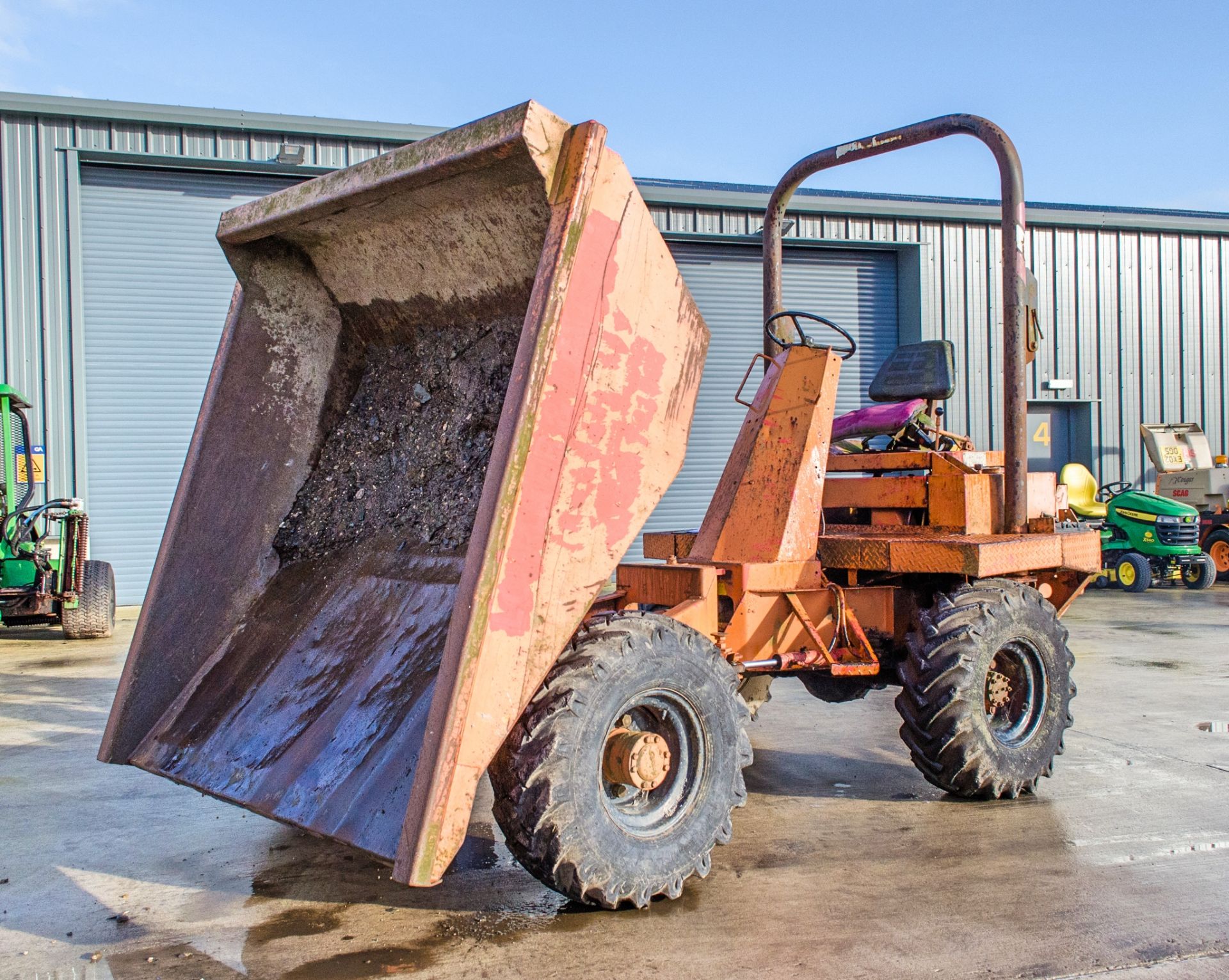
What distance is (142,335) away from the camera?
13.8m

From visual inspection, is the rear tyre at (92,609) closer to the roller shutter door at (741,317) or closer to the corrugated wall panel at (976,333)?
the roller shutter door at (741,317)

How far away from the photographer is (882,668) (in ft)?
15.8

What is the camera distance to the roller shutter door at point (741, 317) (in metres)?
16.6

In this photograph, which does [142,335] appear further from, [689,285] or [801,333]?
[801,333]

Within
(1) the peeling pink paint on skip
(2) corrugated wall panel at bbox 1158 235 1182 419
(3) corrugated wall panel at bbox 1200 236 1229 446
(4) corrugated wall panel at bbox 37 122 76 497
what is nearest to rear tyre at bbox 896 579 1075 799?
(1) the peeling pink paint on skip

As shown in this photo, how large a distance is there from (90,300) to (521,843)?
12.8 meters

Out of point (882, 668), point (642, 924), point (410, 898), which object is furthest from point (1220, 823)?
point (410, 898)

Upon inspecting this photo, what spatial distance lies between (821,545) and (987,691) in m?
0.95

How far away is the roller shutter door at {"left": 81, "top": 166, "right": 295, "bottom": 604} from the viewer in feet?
44.6

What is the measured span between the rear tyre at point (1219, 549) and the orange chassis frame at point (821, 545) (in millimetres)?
12006

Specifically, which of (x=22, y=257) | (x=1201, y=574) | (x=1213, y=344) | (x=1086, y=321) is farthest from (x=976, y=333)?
(x=22, y=257)

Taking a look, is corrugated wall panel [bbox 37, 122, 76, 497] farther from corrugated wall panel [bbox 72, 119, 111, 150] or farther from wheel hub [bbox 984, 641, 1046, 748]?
wheel hub [bbox 984, 641, 1046, 748]

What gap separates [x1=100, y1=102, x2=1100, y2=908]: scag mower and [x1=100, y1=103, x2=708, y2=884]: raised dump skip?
0.01 metres

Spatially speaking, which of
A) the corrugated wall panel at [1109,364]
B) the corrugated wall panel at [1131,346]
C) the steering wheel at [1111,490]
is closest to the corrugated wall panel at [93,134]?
the steering wheel at [1111,490]
